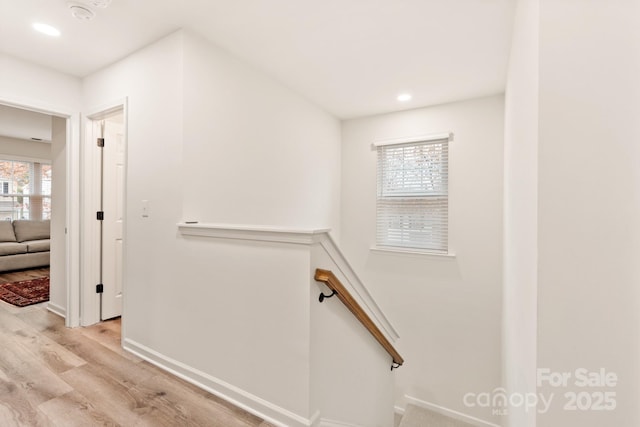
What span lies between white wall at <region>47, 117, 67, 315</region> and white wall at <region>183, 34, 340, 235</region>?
1995 millimetres

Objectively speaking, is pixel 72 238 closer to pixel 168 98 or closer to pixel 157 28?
pixel 168 98

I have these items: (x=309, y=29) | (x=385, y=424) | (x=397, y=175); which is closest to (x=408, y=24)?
(x=309, y=29)

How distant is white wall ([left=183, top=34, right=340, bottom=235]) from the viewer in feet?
7.41

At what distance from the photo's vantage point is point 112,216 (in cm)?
314

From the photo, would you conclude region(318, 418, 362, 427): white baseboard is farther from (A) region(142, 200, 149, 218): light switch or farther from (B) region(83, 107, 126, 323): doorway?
(B) region(83, 107, 126, 323): doorway

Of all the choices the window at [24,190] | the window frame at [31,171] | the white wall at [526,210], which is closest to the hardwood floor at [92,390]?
the white wall at [526,210]

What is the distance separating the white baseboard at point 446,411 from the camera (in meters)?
3.47

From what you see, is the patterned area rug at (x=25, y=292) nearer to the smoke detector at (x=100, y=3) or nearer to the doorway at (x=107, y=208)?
the doorway at (x=107, y=208)

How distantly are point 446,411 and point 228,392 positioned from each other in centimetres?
300

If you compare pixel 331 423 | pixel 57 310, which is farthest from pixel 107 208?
pixel 331 423

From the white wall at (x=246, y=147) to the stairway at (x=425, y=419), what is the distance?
250cm

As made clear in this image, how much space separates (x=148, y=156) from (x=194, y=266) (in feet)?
3.23

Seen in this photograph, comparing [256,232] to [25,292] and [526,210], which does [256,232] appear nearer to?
[526,210]

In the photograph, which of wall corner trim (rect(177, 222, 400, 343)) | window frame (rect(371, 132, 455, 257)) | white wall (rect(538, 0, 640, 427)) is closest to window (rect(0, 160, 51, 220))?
wall corner trim (rect(177, 222, 400, 343))
